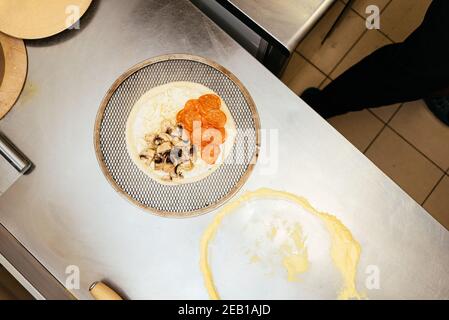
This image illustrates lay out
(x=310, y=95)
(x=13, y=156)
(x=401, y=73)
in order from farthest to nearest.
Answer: (x=310, y=95), (x=401, y=73), (x=13, y=156)

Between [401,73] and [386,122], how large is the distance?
0.49 meters

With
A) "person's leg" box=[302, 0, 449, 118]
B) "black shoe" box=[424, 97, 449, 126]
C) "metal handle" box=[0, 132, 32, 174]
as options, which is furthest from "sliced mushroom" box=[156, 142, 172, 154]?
"black shoe" box=[424, 97, 449, 126]

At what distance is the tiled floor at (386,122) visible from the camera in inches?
63.0

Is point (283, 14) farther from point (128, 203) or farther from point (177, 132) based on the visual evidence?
point (128, 203)

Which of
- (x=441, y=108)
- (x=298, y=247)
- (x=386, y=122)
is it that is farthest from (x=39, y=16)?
(x=441, y=108)

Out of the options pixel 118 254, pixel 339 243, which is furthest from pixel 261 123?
pixel 118 254

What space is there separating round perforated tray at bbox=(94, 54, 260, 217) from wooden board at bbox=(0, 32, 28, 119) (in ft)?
0.69

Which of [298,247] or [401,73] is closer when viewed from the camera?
[298,247]

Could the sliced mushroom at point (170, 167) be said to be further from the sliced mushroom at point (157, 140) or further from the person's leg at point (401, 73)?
the person's leg at point (401, 73)

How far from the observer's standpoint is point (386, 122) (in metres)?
1.62

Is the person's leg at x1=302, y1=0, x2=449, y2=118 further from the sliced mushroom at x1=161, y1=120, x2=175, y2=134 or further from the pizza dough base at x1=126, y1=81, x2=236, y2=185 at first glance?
the sliced mushroom at x1=161, y1=120, x2=175, y2=134

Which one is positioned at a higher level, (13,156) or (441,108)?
(441,108)

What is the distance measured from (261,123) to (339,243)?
1.10 feet

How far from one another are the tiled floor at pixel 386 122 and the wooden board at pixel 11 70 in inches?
42.4
